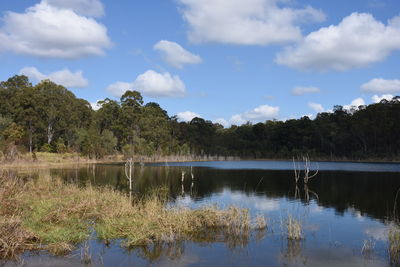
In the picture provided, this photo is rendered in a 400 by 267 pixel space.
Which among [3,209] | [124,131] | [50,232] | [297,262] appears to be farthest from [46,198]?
[124,131]

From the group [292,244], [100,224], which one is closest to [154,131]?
[100,224]

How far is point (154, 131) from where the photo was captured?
257 feet

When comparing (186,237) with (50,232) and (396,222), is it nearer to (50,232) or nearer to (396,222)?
(50,232)

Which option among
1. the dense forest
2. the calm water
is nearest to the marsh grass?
the calm water

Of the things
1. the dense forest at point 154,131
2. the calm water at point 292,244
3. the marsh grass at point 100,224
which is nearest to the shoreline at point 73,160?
the dense forest at point 154,131

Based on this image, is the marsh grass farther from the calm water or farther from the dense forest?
the dense forest

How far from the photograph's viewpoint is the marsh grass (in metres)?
10.5

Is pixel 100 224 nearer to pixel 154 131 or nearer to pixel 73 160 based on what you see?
pixel 73 160

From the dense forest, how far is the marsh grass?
34.1 m

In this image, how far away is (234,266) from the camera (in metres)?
9.95

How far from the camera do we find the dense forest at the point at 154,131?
2426 inches

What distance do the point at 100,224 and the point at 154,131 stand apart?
65610 millimetres

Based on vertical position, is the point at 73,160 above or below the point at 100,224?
above

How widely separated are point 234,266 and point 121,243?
3571 millimetres
